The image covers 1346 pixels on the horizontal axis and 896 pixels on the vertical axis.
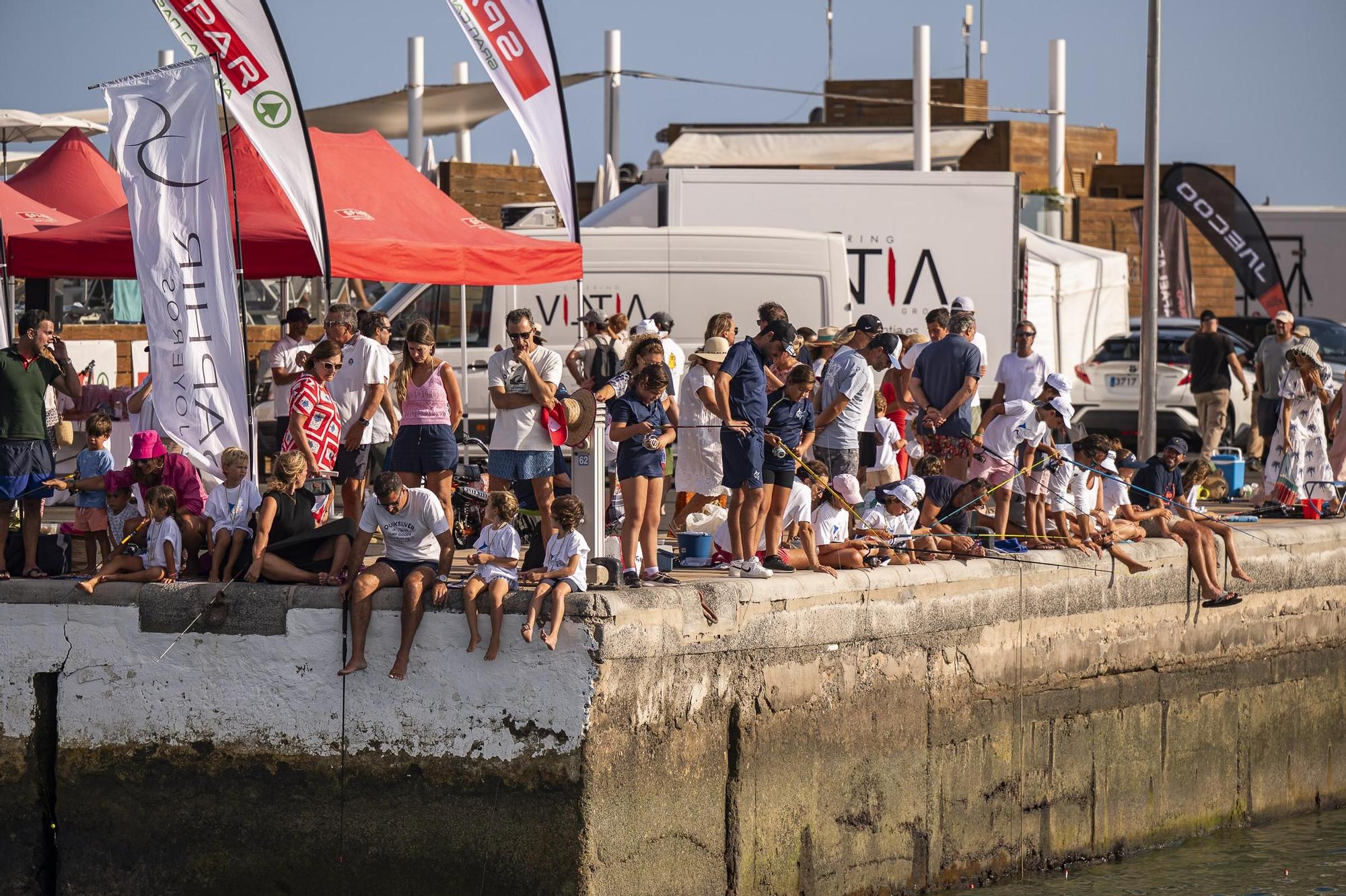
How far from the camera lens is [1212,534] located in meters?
12.8

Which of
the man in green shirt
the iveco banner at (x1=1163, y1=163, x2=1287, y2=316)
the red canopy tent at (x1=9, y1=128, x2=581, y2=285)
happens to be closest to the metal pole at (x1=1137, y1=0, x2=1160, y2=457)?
the iveco banner at (x1=1163, y1=163, x2=1287, y2=316)

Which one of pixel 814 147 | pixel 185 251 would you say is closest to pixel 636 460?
pixel 185 251

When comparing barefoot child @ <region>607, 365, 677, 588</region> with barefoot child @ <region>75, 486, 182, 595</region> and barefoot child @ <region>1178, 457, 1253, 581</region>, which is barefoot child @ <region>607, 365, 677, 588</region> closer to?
barefoot child @ <region>75, 486, 182, 595</region>

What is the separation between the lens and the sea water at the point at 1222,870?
1130 centimetres

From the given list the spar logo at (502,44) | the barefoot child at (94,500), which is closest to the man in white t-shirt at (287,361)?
the barefoot child at (94,500)

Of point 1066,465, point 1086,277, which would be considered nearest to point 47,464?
point 1066,465

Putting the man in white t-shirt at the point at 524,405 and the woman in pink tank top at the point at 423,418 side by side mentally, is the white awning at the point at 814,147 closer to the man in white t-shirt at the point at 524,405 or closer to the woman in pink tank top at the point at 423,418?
the man in white t-shirt at the point at 524,405

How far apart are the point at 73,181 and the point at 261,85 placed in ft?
23.3

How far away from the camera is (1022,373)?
1300 cm

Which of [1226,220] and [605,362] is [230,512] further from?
[1226,220]

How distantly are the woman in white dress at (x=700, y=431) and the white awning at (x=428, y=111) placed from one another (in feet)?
52.8

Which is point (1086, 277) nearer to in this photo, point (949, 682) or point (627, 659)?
point (949, 682)

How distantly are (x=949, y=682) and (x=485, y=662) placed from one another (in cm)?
308

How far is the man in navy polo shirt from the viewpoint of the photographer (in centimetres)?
1042
